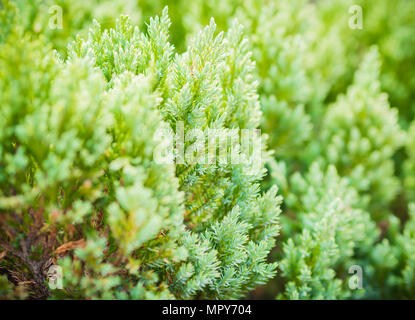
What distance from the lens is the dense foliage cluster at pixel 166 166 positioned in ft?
4.63

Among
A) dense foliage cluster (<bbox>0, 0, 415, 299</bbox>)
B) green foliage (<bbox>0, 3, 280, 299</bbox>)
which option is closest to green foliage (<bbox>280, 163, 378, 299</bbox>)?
dense foliage cluster (<bbox>0, 0, 415, 299</bbox>)

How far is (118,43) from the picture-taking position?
1881 millimetres

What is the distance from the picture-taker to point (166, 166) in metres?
1.52

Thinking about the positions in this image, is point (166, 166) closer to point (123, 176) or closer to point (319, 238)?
point (123, 176)

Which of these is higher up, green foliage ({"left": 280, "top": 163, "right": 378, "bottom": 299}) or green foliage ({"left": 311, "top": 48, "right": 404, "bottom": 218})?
green foliage ({"left": 311, "top": 48, "right": 404, "bottom": 218})

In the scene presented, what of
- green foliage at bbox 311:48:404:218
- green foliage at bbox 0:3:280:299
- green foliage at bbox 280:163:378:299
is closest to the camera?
green foliage at bbox 0:3:280:299

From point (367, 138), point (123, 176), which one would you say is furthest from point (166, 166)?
point (367, 138)

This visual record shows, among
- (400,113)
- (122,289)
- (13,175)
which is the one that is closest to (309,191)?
(122,289)

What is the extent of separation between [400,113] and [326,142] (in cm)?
156

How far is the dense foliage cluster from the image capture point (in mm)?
1412

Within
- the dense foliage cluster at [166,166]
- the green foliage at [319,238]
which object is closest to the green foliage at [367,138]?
the dense foliage cluster at [166,166]

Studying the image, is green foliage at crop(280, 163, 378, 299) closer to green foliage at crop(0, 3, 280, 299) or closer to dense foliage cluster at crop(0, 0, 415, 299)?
dense foliage cluster at crop(0, 0, 415, 299)

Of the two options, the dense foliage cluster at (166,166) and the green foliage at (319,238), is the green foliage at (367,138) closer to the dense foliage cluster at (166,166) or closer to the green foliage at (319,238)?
the dense foliage cluster at (166,166)
